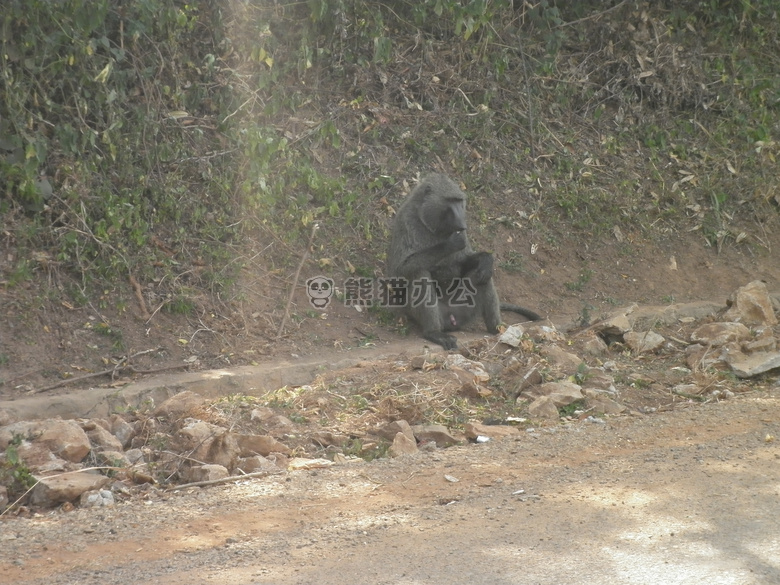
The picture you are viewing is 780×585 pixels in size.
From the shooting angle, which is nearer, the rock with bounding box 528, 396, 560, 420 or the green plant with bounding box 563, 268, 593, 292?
the rock with bounding box 528, 396, 560, 420

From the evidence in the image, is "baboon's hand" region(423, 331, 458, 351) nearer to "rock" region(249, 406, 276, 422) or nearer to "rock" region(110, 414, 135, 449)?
"rock" region(249, 406, 276, 422)

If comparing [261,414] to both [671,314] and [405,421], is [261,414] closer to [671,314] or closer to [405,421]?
[405,421]

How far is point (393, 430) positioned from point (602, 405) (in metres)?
1.62

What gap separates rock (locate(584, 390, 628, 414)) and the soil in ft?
0.36

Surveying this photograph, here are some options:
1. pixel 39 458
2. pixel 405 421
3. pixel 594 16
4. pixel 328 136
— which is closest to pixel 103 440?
pixel 39 458

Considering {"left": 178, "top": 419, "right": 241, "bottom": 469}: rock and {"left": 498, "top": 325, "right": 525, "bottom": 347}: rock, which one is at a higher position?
{"left": 498, "top": 325, "right": 525, "bottom": 347}: rock

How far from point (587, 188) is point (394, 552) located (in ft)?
27.5

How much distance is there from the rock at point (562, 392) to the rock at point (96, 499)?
3161 mm

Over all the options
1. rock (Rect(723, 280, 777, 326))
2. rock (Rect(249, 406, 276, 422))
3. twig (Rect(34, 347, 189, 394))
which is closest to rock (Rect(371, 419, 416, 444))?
rock (Rect(249, 406, 276, 422))

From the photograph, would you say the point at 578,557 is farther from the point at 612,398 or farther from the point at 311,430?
the point at 612,398

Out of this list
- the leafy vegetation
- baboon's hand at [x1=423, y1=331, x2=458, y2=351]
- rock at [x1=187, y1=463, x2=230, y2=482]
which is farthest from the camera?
baboon's hand at [x1=423, y1=331, x2=458, y2=351]

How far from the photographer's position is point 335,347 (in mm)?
8453

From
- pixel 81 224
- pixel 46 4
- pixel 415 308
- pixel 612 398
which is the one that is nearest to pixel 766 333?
pixel 612 398

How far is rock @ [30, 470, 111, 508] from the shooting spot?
4.76 m
